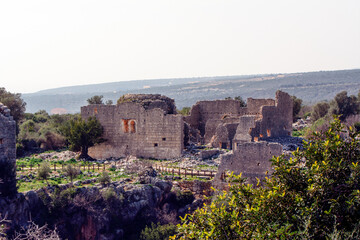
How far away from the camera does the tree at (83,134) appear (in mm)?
29000

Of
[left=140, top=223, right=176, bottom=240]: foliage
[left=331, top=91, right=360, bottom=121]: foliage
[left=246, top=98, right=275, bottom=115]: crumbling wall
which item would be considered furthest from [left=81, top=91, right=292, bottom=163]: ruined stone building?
[left=331, top=91, right=360, bottom=121]: foliage

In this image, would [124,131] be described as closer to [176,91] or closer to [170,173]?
[170,173]

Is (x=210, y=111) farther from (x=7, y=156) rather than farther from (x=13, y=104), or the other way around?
(x=7, y=156)

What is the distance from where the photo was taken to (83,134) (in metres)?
29.1

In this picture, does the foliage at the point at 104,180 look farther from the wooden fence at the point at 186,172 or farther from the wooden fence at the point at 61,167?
the wooden fence at the point at 186,172

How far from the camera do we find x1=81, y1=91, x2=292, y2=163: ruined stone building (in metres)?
29.1

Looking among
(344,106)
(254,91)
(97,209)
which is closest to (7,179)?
(97,209)

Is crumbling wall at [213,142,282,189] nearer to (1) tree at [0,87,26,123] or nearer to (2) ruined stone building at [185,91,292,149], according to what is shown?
(2) ruined stone building at [185,91,292,149]

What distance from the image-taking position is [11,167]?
1872 cm

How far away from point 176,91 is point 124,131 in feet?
404

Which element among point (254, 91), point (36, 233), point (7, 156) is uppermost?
point (7, 156)

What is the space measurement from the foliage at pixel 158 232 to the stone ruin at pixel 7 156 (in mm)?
4768

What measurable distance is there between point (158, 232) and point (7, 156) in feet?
19.4

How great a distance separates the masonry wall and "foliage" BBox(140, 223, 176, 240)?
942 cm
